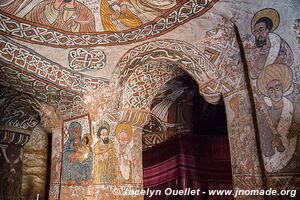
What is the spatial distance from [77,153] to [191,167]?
2.70 m

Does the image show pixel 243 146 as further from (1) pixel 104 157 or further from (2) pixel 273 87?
(1) pixel 104 157

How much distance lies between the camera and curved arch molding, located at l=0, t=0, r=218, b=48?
4160 millimetres

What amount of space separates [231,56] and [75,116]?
2829 mm

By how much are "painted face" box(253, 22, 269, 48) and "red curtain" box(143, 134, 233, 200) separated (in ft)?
10.7

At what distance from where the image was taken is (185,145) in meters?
6.78

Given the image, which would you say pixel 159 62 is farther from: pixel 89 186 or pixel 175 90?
pixel 89 186

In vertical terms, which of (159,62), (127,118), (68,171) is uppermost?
(159,62)

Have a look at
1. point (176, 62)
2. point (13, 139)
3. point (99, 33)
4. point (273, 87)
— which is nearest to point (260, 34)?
point (273, 87)

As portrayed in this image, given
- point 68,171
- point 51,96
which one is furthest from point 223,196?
point 51,96

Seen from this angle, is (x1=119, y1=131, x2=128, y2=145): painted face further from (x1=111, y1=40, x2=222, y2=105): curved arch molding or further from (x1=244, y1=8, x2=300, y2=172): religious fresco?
(x1=244, y1=8, x2=300, y2=172): religious fresco

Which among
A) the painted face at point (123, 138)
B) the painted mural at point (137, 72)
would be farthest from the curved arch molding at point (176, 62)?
the painted face at point (123, 138)

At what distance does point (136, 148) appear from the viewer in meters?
5.20

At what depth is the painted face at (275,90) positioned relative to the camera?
11.6 feet

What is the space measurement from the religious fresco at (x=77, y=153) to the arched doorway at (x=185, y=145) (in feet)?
6.37
